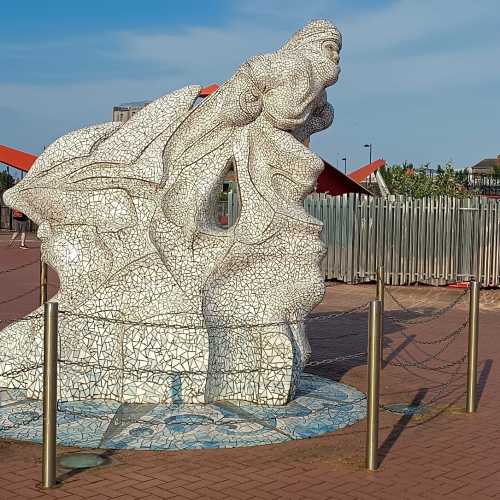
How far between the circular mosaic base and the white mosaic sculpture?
18 cm

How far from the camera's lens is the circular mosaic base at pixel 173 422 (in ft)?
19.4

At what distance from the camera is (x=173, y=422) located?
629 cm

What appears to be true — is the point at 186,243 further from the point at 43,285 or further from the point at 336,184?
the point at 336,184

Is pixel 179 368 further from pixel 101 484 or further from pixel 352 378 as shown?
pixel 352 378

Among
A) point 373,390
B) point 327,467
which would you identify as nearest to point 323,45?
point 373,390

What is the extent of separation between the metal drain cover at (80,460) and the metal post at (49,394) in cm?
38

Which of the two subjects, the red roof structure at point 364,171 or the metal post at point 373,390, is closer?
the metal post at point 373,390

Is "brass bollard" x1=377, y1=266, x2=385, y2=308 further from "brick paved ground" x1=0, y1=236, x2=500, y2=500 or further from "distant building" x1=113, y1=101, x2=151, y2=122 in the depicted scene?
"distant building" x1=113, y1=101, x2=151, y2=122

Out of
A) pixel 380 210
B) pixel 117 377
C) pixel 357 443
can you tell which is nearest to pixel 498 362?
pixel 357 443

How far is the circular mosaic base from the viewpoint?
5.91m

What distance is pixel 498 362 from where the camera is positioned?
10.0m

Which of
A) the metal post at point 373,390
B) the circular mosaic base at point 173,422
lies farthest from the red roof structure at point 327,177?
the metal post at point 373,390

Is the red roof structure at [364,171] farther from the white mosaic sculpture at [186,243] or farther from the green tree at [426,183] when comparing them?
the white mosaic sculpture at [186,243]

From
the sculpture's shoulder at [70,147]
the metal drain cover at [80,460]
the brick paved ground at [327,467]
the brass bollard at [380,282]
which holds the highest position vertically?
the sculpture's shoulder at [70,147]
